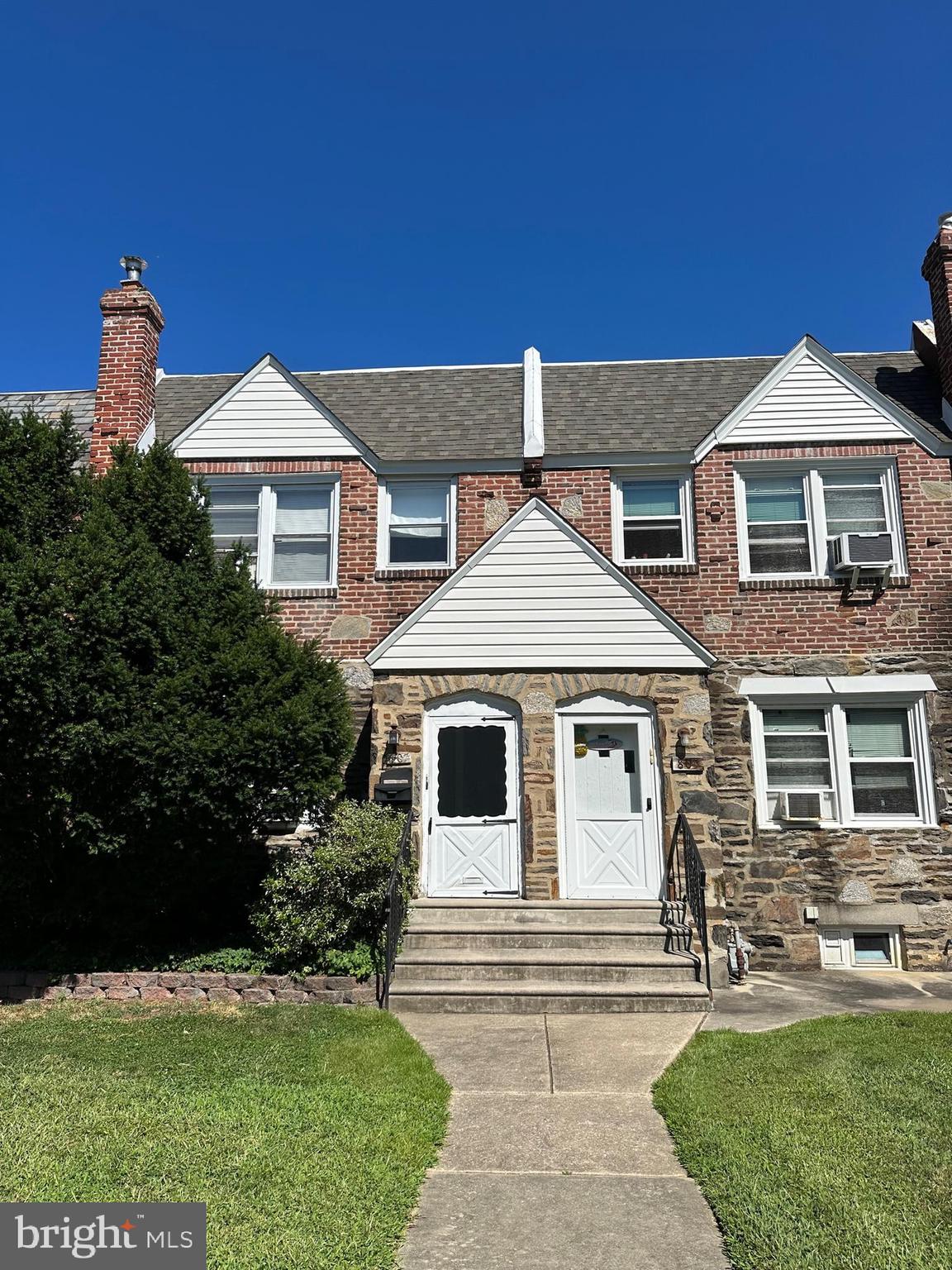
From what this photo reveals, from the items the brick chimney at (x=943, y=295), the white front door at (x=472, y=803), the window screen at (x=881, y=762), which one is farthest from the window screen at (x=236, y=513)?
the brick chimney at (x=943, y=295)

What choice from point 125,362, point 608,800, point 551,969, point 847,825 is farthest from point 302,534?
point 847,825

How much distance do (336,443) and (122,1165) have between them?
1048 centimetres

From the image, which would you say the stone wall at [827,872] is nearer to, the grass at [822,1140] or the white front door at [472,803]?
the white front door at [472,803]

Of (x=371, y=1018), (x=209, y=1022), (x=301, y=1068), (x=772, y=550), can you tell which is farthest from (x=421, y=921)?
(x=772, y=550)

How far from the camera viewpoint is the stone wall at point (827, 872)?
1109 cm

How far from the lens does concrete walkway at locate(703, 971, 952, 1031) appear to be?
8.14m

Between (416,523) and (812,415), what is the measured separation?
5974 mm

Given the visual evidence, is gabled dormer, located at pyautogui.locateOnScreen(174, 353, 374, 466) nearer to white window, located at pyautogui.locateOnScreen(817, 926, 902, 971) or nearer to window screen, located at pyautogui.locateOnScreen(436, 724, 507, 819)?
window screen, located at pyautogui.locateOnScreen(436, 724, 507, 819)

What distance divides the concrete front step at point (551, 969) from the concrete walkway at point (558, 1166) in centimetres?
123

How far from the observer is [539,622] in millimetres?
11234

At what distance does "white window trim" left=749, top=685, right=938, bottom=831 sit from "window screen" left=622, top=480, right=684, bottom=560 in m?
2.58

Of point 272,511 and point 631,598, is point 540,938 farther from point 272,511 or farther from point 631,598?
point 272,511

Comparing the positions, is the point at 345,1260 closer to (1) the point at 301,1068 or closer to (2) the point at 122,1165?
(2) the point at 122,1165

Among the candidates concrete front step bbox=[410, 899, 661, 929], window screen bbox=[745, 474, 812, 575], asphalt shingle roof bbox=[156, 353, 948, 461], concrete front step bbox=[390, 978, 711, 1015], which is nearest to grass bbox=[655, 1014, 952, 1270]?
concrete front step bbox=[390, 978, 711, 1015]
